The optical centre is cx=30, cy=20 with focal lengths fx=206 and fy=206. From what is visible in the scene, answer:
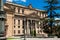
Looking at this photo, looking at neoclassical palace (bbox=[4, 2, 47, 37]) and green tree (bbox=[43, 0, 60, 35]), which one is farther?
neoclassical palace (bbox=[4, 2, 47, 37])

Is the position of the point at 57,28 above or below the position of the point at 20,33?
above

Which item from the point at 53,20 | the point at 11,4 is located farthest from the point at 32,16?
the point at 53,20

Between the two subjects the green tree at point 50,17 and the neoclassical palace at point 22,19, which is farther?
the neoclassical palace at point 22,19

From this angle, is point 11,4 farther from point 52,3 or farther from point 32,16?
point 52,3

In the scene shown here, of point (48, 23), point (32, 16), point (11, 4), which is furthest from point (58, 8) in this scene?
point (32, 16)

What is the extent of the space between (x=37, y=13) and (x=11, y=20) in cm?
1549

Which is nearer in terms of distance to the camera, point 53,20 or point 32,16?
point 53,20

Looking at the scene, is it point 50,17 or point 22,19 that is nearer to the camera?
point 50,17

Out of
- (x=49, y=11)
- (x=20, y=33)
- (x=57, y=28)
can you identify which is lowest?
(x=20, y=33)

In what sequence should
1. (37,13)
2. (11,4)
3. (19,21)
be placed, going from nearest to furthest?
(11,4), (19,21), (37,13)

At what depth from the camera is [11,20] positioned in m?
51.5

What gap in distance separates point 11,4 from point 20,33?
8447 mm

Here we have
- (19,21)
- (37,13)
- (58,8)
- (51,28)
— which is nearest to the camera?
(51,28)

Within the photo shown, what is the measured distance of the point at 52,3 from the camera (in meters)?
34.1
